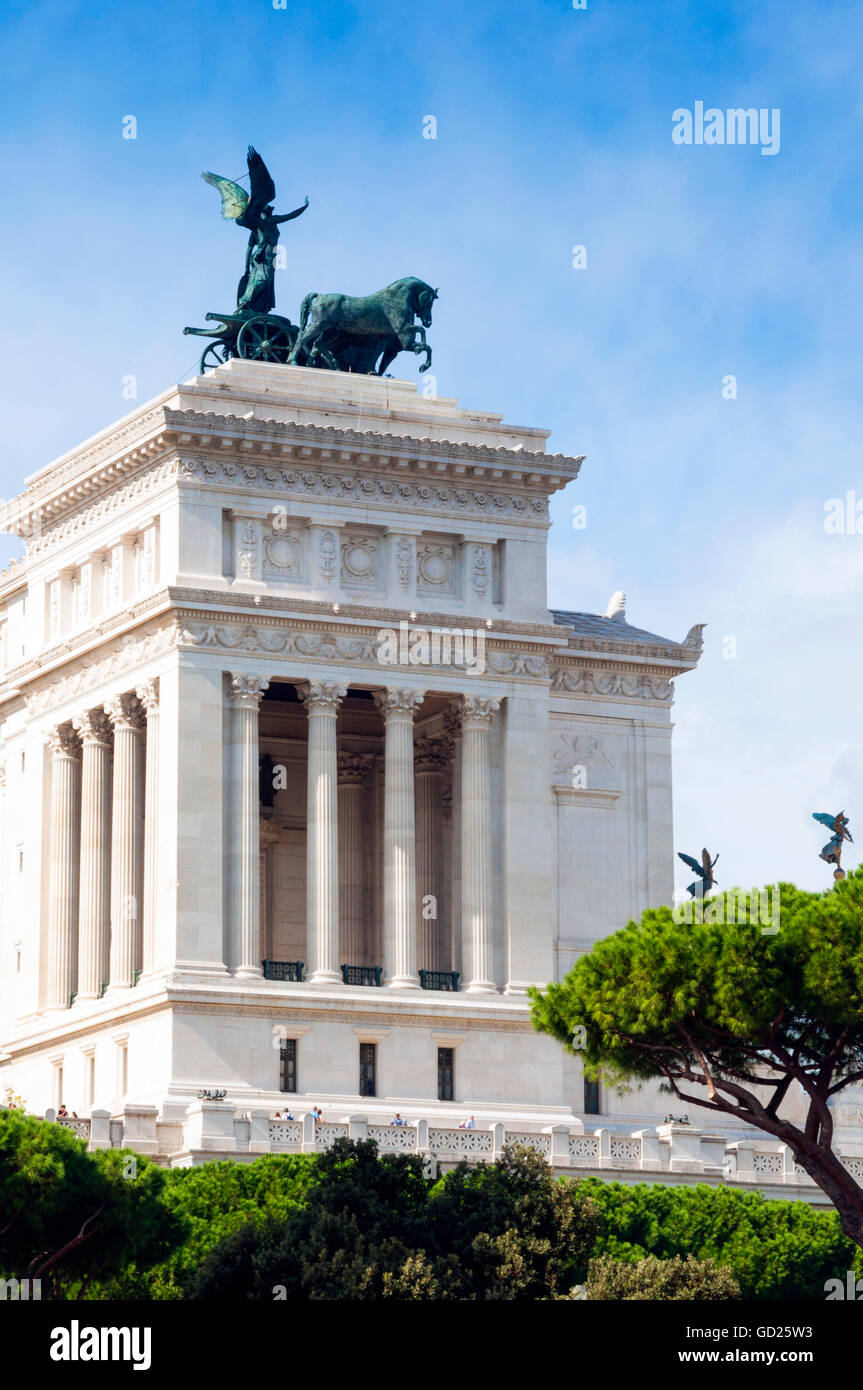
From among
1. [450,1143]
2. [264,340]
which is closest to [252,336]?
[264,340]

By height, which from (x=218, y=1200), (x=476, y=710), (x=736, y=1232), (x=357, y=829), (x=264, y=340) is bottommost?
(x=736, y=1232)

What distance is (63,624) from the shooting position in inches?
4156

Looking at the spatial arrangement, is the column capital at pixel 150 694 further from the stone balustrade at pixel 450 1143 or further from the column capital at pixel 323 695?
the stone balustrade at pixel 450 1143

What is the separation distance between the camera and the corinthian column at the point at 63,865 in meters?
103

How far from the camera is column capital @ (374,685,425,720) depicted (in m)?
100

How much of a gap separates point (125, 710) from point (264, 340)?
43.4ft

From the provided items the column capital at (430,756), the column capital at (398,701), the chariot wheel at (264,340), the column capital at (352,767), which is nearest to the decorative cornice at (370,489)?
the column capital at (398,701)

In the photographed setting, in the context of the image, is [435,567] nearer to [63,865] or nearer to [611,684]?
[611,684]

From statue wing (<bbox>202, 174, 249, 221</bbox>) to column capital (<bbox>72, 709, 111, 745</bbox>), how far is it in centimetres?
1748

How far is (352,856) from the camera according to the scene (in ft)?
352

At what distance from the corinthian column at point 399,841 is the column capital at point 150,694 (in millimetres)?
7041
